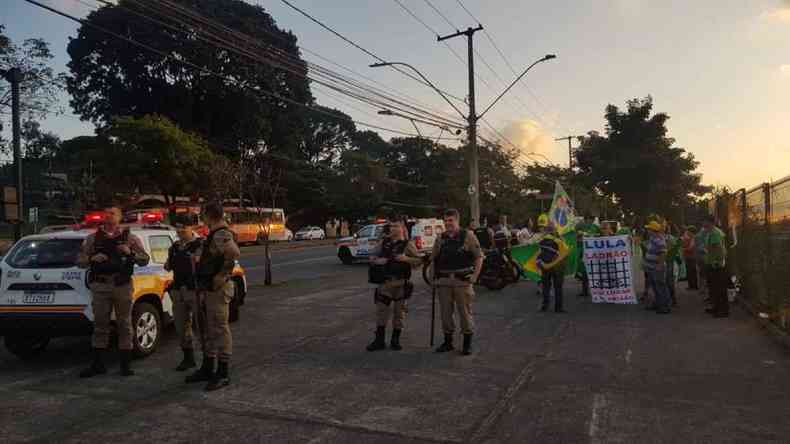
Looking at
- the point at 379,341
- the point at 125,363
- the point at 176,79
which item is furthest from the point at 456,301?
the point at 176,79

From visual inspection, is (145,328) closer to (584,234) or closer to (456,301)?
(456,301)

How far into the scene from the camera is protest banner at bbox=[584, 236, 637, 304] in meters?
11.4

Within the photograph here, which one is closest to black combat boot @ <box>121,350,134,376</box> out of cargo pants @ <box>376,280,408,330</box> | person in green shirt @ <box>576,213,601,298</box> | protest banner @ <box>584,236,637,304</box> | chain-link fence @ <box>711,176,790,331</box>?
cargo pants @ <box>376,280,408,330</box>

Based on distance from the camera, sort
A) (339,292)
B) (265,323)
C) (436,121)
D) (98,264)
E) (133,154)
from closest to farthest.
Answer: (98,264) → (265,323) → (339,292) → (436,121) → (133,154)

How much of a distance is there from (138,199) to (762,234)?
3483cm

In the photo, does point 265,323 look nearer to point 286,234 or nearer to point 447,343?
point 447,343

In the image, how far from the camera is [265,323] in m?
9.72

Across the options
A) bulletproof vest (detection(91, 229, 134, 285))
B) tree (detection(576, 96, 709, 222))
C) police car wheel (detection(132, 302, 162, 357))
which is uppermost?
tree (detection(576, 96, 709, 222))

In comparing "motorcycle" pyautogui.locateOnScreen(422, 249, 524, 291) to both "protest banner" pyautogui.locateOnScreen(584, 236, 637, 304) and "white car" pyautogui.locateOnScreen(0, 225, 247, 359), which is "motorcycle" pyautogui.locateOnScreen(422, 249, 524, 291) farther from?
"white car" pyautogui.locateOnScreen(0, 225, 247, 359)

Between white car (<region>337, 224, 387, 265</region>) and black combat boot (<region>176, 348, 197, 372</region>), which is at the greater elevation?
white car (<region>337, 224, 387, 265</region>)

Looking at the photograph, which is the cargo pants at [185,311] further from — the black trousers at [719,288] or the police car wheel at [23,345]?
the black trousers at [719,288]

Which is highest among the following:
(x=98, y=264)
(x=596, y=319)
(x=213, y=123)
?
(x=213, y=123)

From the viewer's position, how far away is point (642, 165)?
39.3 metres

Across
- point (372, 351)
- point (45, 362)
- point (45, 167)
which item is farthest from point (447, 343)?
point (45, 167)
